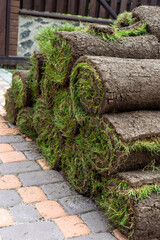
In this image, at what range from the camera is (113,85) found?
7.13 feet

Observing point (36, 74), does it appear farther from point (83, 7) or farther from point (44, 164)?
point (83, 7)

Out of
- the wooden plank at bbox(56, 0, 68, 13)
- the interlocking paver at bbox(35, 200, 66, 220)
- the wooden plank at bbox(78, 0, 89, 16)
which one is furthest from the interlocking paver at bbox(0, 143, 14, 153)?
the wooden plank at bbox(78, 0, 89, 16)

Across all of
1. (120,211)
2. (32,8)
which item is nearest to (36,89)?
(120,211)

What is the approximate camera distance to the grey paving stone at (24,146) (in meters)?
3.13

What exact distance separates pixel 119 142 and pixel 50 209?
662 millimetres

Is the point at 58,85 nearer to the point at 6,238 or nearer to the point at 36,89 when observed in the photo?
the point at 36,89

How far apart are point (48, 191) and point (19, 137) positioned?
3.60 feet

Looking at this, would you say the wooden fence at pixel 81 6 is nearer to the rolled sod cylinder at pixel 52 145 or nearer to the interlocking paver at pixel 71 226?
the rolled sod cylinder at pixel 52 145

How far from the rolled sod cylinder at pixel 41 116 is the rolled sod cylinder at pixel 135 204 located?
966mm

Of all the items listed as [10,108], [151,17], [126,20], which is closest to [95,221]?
[10,108]

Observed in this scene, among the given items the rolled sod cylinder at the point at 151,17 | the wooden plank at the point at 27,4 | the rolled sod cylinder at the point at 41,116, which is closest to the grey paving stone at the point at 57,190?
the rolled sod cylinder at the point at 41,116

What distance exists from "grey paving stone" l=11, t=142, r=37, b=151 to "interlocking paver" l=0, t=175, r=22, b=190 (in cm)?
56

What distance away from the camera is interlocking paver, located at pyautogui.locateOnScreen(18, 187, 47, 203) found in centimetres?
231

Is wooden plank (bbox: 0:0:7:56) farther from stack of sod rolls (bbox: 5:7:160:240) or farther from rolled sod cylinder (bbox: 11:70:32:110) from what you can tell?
stack of sod rolls (bbox: 5:7:160:240)
